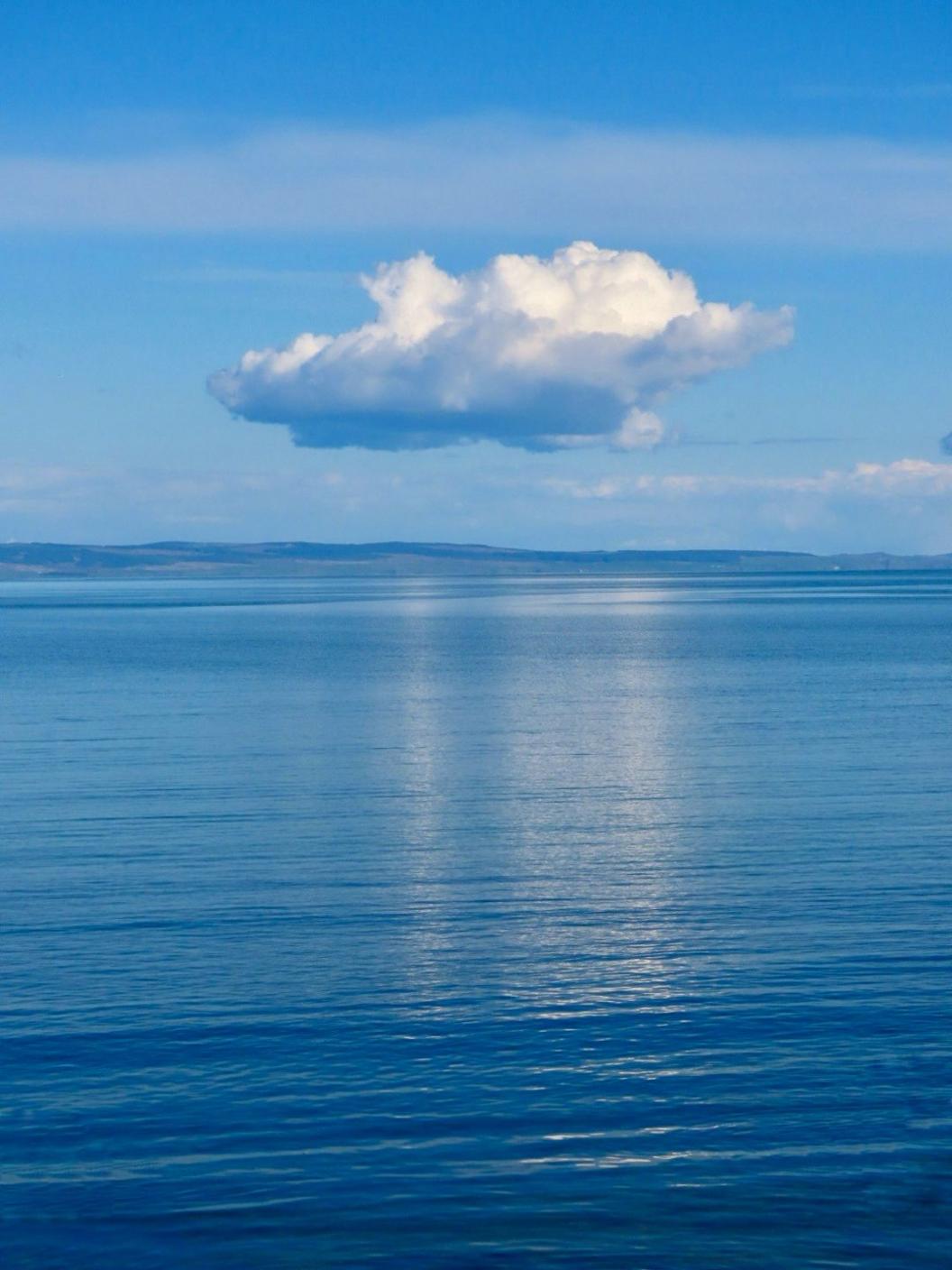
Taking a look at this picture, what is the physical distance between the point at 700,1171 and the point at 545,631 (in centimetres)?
8671

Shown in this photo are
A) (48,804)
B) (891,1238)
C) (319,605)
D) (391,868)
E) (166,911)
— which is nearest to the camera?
(891,1238)

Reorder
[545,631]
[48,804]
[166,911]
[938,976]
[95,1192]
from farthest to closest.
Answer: [545,631], [48,804], [166,911], [938,976], [95,1192]

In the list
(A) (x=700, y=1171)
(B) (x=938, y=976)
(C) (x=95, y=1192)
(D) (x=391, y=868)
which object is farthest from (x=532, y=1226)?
(D) (x=391, y=868)

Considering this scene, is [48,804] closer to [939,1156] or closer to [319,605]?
[939,1156]

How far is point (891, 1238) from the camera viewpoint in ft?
34.5

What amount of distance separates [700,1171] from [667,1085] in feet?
5.09

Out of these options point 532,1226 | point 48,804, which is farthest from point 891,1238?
point 48,804

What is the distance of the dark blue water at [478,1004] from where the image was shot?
35.8 ft

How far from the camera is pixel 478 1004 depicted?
15.4 m

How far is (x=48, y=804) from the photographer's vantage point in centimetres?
2722

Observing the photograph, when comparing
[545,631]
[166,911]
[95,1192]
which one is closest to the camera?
[95,1192]

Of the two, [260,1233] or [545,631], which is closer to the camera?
[260,1233]

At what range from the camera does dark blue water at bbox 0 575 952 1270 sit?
429 inches

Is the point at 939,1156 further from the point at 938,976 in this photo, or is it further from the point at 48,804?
the point at 48,804
